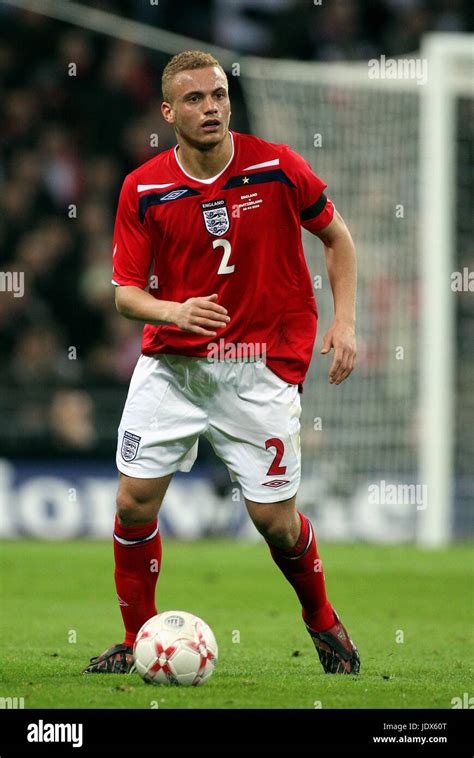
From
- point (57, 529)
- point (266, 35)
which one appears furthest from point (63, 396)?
point (266, 35)

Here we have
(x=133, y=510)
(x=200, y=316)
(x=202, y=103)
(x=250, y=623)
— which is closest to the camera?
(x=200, y=316)

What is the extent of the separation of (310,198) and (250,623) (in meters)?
3.20

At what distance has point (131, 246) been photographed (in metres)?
5.76

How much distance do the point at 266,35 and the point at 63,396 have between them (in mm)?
6323

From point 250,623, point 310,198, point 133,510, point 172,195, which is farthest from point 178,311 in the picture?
point 250,623

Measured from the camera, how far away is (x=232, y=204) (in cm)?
577

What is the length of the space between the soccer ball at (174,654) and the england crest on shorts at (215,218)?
5.24 ft

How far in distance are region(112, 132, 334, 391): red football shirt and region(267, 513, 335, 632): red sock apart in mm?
720

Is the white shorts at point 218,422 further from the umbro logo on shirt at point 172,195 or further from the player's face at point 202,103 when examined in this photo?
the player's face at point 202,103

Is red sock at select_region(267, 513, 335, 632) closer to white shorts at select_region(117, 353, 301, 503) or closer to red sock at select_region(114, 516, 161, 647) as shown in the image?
white shorts at select_region(117, 353, 301, 503)

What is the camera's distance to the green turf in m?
5.26

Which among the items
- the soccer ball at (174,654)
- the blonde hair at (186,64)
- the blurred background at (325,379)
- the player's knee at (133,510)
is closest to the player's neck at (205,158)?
the blonde hair at (186,64)

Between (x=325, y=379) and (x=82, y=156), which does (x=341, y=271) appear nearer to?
(x=325, y=379)
